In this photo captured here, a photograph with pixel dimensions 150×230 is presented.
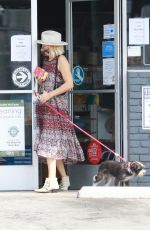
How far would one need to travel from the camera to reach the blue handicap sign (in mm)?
9031

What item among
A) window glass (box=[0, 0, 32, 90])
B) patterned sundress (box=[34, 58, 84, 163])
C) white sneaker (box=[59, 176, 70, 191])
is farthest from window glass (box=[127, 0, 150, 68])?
white sneaker (box=[59, 176, 70, 191])

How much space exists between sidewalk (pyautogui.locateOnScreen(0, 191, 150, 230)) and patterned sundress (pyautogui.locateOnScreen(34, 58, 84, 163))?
19.9 inches

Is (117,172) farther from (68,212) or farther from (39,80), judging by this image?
(39,80)

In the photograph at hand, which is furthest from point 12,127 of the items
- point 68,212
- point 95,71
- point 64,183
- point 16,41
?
point 68,212

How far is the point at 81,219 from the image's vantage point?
681cm

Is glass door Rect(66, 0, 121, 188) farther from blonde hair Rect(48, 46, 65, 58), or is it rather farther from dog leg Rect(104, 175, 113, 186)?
blonde hair Rect(48, 46, 65, 58)

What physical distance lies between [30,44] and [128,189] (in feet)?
6.96

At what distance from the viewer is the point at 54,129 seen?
8219 mm

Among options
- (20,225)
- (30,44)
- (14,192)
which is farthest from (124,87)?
(20,225)

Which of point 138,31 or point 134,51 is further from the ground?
point 138,31

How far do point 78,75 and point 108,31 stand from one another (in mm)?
736

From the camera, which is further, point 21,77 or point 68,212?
point 21,77

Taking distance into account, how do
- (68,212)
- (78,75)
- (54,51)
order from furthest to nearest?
1. (78,75)
2. (54,51)
3. (68,212)

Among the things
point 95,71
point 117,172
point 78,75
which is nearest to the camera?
point 117,172
